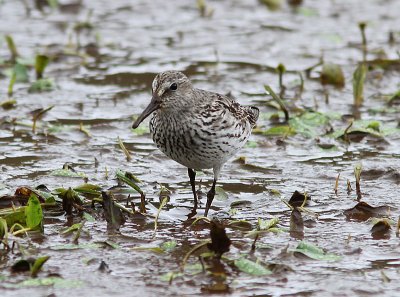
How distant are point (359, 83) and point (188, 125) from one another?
4197 millimetres

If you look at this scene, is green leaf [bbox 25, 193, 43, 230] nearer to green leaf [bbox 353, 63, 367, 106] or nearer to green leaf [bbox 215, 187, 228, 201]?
green leaf [bbox 215, 187, 228, 201]

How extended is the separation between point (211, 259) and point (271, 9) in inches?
395

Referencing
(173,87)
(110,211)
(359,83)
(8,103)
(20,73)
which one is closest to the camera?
(110,211)

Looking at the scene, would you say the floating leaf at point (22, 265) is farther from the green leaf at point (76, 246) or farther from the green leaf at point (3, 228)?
the green leaf at point (76, 246)

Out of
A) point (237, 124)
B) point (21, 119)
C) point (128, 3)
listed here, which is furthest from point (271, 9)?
point (237, 124)

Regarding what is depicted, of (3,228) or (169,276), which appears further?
(3,228)

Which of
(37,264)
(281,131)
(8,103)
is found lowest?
(37,264)

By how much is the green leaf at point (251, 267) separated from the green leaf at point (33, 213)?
1.80 metres

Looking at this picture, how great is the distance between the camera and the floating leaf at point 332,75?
43.7 ft

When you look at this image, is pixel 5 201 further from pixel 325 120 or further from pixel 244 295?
pixel 325 120

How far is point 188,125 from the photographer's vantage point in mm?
8852

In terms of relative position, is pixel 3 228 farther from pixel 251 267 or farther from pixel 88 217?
pixel 251 267

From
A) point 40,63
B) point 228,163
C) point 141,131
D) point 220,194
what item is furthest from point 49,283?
point 40,63

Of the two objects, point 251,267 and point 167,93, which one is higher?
point 167,93
